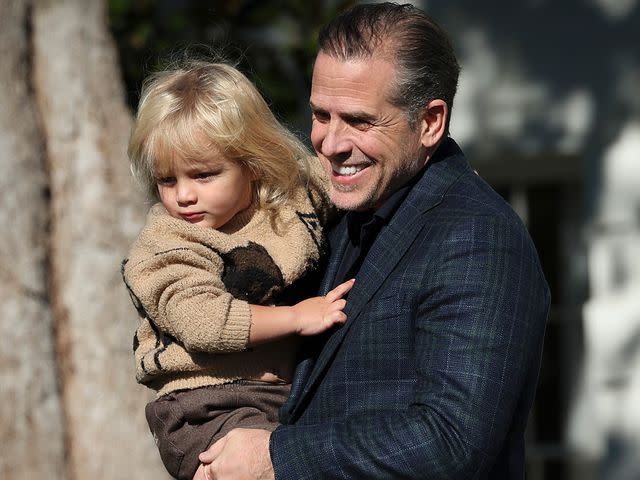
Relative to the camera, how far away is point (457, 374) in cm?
241

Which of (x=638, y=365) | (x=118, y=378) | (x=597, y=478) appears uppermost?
(x=118, y=378)

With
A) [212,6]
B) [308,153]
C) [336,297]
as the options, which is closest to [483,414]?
[336,297]

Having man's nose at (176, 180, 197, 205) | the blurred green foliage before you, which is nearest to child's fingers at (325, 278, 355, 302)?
man's nose at (176, 180, 197, 205)

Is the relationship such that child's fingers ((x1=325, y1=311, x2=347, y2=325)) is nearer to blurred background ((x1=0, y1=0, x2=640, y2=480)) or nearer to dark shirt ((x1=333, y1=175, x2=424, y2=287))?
dark shirt ((x1=333, y1=175, x2=424, y2=287))

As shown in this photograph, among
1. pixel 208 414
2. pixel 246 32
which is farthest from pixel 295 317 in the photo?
pixel 246 32

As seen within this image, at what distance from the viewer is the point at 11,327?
4.66 metres

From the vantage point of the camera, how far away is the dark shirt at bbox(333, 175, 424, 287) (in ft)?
9.05

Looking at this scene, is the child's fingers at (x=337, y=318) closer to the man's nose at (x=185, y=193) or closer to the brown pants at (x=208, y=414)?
the brown pants at (x=208, y=414)

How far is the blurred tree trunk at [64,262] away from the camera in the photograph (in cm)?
468

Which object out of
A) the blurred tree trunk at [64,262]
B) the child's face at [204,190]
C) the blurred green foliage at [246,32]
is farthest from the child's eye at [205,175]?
the blurred green foliage at [246,32]

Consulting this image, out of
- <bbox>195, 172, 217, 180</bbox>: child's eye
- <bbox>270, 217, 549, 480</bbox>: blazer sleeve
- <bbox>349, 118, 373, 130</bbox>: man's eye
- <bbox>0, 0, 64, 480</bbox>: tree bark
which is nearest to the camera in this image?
→ <bbox>270, 217, 549, 480</bbox>: blazer sleeve

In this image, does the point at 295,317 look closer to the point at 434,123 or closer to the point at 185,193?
the point at 185,193

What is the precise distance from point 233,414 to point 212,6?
355 cm

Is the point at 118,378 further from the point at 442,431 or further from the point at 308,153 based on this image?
the point at 442,431
